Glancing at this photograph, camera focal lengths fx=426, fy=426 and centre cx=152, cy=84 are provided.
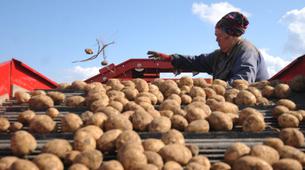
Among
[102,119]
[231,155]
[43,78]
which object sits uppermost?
[43,78]

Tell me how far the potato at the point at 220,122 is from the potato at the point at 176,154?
0.59 m

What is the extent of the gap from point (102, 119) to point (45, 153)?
0.59 m

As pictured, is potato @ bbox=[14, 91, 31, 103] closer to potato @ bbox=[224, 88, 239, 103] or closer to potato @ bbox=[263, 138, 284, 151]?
potato @ bbox=[224, 88, 239, 103]

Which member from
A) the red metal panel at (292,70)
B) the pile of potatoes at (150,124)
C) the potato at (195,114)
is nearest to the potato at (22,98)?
the pile of potatoes at (150,124)

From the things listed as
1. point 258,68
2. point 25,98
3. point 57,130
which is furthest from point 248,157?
point 258,68

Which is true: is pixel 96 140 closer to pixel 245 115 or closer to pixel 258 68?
pixel 245 115

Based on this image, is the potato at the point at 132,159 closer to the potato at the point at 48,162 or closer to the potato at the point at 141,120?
the potato at the point at 48,162

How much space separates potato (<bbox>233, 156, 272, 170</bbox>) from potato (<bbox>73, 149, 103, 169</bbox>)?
711 mm

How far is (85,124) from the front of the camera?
9.39 ft

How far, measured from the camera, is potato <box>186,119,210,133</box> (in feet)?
9.18

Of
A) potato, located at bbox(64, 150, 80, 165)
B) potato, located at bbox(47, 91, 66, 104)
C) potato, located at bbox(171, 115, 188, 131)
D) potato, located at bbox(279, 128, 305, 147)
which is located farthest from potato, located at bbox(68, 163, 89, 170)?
potato, located at bbox(47, 91, 66, 104)

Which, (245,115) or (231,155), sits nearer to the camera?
(231,155)

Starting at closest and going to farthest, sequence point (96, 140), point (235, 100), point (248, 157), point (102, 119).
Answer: point (248, 157)
point (96, 140)
point (102, 119)
point (235, 100)

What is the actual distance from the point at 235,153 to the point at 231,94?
4.64ft
